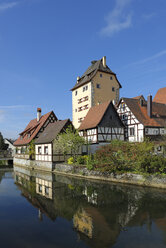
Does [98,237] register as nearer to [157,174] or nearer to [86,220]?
[86,220]

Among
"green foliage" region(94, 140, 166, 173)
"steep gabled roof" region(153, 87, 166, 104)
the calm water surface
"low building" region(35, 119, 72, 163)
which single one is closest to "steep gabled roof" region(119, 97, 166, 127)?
"steep gabled roof" region(153, 87, 166, 104)

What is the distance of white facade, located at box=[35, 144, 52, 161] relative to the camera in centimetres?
2777

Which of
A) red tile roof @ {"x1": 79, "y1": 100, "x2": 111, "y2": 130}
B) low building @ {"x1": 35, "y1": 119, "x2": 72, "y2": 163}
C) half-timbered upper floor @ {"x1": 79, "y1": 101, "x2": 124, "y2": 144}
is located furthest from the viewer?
red tile roof @ {"x1": 79, "y1": 100, "x2": 111, "y2": 130}

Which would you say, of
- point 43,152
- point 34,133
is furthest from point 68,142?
point 34,133

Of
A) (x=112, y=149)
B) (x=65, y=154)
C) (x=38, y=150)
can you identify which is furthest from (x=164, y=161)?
(x=38, y=150)

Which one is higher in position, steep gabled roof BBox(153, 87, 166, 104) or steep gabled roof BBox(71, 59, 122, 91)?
steep gabled roof BBox(71, 59, 122, 91)

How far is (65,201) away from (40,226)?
12.0ft

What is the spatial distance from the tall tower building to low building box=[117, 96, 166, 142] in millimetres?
7646

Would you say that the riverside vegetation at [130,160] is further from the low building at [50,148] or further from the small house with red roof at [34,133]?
the small house with red roof at [34,133]

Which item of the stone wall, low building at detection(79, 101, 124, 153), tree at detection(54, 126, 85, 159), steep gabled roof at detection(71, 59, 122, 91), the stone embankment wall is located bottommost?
the stone wall

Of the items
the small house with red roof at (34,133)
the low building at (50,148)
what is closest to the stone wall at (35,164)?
the low building at (50,148)

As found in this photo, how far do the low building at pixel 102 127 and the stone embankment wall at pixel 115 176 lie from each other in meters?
6.67

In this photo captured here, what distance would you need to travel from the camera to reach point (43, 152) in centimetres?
2967

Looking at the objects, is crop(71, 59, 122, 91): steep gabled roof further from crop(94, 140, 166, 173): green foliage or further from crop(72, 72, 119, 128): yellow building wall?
crop(94, 140, 166, 173): green foliage
